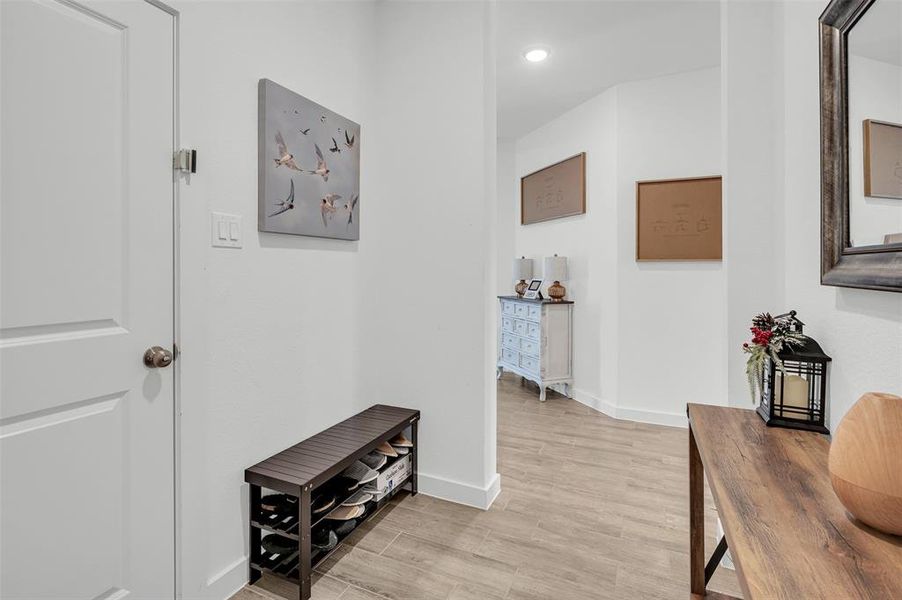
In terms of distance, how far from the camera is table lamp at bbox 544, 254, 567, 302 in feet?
13.5

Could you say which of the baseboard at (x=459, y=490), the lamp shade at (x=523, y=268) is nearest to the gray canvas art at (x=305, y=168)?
the baseboard at (x=459, y=490)

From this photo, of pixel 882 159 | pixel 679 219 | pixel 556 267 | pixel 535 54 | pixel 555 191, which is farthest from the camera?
pixel 555 191

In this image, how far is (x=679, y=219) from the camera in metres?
3.34

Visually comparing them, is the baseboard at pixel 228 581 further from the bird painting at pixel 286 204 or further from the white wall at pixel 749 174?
the white wall at pixel 749 174

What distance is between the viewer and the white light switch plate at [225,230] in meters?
1.52

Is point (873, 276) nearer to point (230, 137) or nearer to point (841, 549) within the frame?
point (841, 549)

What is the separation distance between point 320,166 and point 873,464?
2001 millimetres

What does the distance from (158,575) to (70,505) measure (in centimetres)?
39

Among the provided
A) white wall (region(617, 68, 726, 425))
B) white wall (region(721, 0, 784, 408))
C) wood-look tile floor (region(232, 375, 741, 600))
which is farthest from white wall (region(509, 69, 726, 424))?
white wall (region(721, 0, 784, 408))

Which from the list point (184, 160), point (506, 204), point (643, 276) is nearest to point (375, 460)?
point (184, 160)

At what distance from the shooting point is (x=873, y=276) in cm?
96

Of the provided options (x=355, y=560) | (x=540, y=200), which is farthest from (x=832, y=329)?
(x=540, y=200)

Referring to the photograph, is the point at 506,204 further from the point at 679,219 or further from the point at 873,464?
the point at 873,464

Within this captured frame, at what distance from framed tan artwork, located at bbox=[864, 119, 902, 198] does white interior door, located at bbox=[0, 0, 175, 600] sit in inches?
74.6
